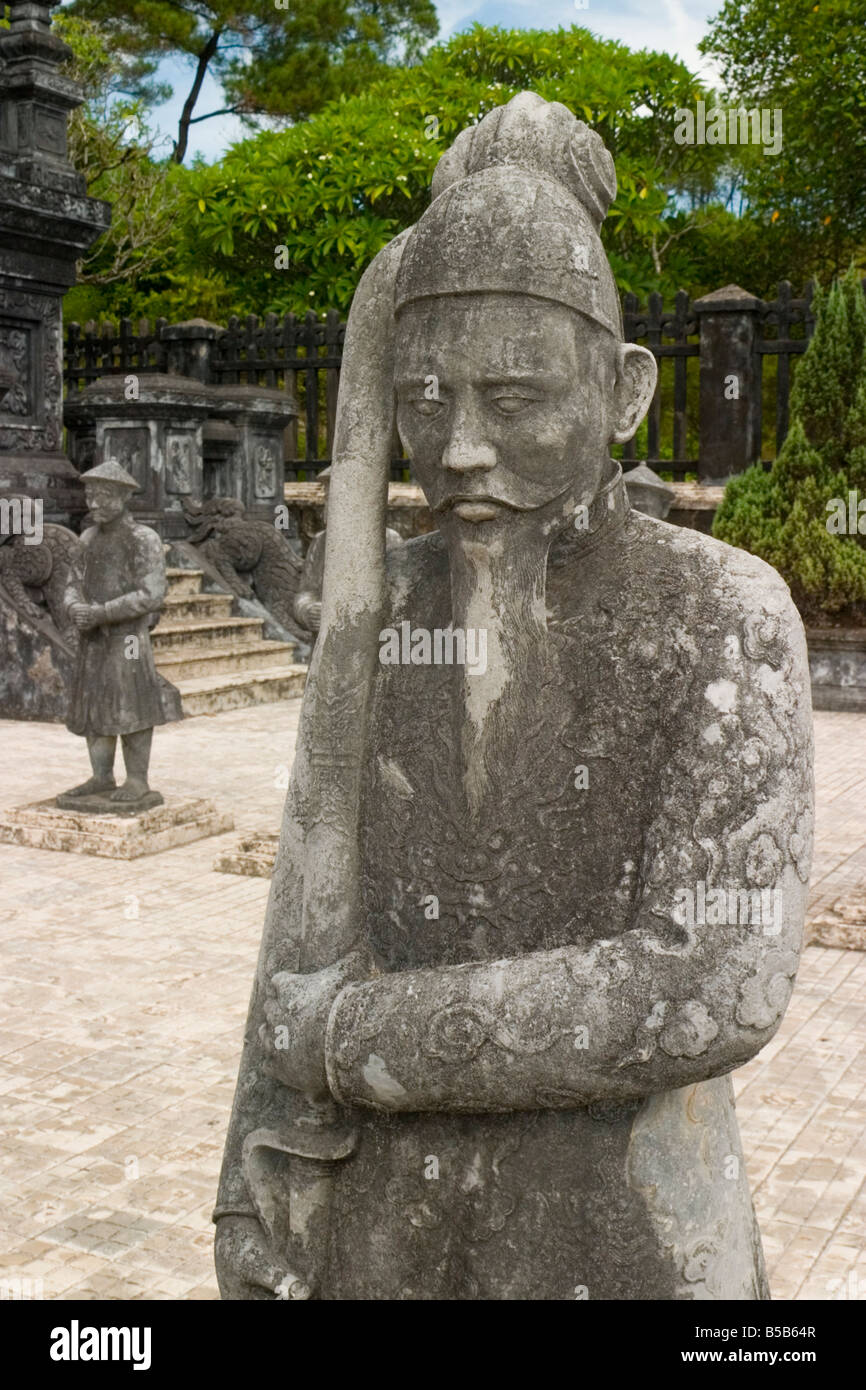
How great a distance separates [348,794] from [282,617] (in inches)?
541

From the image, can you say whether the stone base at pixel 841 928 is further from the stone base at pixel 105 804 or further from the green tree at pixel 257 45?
the green tree at pixel 257 45

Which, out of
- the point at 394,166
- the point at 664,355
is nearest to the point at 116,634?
the point at 664,355

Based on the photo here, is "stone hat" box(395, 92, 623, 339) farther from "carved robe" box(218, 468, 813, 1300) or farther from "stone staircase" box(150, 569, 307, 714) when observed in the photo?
"stone staircase" box(150, 569, 307, 714)

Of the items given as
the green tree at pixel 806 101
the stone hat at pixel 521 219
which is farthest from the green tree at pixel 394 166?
the stone hat at pixel 521 219

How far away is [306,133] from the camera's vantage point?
23.9 m

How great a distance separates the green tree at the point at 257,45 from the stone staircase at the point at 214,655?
59.3 ft

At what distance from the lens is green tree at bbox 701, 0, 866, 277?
77.5ft

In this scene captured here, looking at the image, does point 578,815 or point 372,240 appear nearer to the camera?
point 578,815

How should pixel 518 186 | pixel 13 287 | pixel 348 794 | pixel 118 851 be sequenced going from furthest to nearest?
pixel 13 287 < pixel 118 851 < pixel 348 794 < pixel 518 186

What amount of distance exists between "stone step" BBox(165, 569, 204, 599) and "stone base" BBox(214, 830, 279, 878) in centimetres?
738

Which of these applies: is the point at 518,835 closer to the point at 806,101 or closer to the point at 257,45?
the point at 806,101

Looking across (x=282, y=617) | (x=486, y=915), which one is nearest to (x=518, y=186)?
(x=486, y=915)

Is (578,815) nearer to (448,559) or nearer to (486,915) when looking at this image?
(486,915)

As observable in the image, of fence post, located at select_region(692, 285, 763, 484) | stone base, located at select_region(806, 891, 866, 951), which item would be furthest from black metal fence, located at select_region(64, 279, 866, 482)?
stone base, located at select_region(806, 891, 866, 951)
